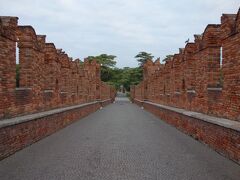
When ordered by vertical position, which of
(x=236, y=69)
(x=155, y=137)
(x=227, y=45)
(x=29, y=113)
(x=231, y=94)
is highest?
(x=227, y=45)

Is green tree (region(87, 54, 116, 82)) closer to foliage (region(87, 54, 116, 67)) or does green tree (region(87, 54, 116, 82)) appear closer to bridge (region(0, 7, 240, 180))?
foliage (region(87, 54, 116, 67))

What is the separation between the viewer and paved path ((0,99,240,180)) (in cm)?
653

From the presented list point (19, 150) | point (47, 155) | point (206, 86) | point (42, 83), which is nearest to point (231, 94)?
point (206, 86)

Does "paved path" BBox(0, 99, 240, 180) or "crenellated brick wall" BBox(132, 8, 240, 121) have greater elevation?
"crenellated brick wall" BBox(132, 8, 240, 121)

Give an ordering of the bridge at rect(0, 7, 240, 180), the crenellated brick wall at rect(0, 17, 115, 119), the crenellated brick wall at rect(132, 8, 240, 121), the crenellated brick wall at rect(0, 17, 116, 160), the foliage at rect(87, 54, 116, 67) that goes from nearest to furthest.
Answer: the bridge at rect(0, 7, 240, 180) → the crenellated brick wall at rect(0, 17, 116, 160) → the crenellated brick wall at rect(132, 8, 240, 121) → the crenellated brick wall at rect(0, 17, 115, 119) → the foliage at rect(87, 54, 116, 67)

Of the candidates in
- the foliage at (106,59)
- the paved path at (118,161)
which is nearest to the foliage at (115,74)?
the foliage at (106,59)

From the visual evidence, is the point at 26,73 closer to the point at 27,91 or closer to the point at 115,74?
the point at 27,91

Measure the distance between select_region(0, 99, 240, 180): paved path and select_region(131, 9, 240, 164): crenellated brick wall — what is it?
1.56 feet

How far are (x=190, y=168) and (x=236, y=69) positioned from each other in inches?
125

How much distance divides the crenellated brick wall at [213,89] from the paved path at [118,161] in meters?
0.48

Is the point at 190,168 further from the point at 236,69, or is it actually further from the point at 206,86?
the point at 206,86

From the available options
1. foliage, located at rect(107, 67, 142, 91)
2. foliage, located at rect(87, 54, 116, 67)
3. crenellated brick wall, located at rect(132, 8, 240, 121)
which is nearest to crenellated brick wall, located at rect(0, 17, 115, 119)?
crenellated brick wall, located at rect(132, 8, 240, 121)

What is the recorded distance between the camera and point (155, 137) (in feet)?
40.0

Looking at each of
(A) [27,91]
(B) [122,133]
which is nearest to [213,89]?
(B) [122,133]
